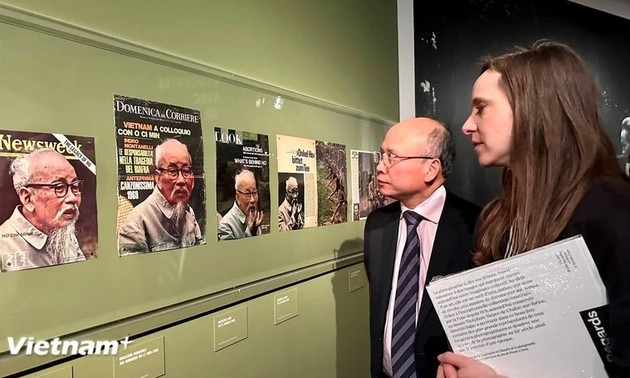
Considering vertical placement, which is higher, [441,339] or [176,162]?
[176,162]

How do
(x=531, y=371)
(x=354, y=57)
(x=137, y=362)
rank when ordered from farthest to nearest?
(x=354, y=57), (x=137, y=362), (x=531, y=371)

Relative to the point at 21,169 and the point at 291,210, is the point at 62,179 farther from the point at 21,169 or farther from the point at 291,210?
the point at 291,210

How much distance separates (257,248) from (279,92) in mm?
629

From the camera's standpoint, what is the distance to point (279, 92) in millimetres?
1966

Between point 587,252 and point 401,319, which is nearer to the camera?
point 587,252

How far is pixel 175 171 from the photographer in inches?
57.1

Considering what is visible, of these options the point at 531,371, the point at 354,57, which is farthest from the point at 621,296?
the point at 354,57

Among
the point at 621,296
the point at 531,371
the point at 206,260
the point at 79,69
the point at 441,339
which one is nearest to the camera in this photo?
the point at 621,296

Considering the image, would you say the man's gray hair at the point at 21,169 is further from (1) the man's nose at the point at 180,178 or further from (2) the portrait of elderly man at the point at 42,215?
(1) the man's nose at the point at 180,178

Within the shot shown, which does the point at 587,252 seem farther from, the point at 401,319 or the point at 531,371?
the point at 401,319

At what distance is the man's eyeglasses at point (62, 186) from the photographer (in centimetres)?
109

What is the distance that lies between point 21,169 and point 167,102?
0.47 m

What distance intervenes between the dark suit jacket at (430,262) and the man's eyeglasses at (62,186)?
A: 120 cm

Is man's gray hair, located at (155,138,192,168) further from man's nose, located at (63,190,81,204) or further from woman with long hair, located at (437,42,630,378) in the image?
woman with long hair, located at (437,42,630,378)
